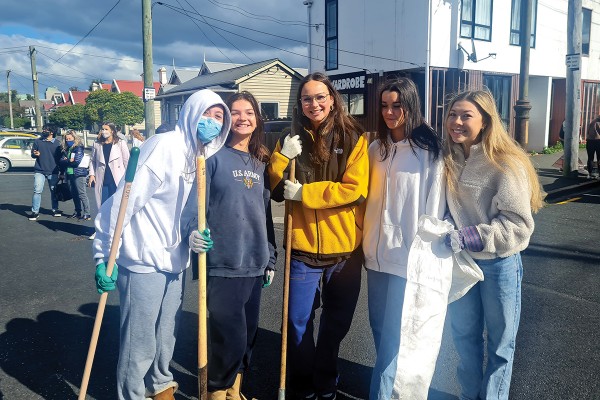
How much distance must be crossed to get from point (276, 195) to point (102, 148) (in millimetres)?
5393

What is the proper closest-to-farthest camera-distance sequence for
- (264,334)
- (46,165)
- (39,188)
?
1. (264,334)
2. (39,188)
3. (46,165)

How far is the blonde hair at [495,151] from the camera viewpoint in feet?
8.87

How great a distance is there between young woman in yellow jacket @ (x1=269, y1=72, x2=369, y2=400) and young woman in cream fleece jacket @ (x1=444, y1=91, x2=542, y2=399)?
555 millimetres

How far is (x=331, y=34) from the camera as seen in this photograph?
2033cm

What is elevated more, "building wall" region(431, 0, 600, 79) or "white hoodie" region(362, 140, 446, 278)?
"building wall" region(431, 0, 600, 79)

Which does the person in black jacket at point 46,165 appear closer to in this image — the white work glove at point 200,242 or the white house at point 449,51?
the white work glove at point 200,242

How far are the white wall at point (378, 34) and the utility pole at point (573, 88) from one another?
4.53 m

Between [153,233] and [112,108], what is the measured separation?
44.2 m

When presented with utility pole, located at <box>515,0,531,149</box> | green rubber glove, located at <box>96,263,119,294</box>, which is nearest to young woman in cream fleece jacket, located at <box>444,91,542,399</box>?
green rubber glove, located at <box>96,263,119,294</box>

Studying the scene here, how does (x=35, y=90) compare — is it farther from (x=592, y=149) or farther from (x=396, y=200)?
(x=396, y=200)

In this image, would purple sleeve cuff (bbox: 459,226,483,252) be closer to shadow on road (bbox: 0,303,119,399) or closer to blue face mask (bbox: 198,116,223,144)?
blue face mask (bbox: 198,116,223,144)

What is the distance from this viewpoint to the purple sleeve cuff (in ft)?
8.81

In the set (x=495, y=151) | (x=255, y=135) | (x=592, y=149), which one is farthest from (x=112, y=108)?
(x=495, y=151)

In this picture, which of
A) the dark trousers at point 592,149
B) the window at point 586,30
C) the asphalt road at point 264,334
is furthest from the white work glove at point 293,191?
the window at point 586,30
